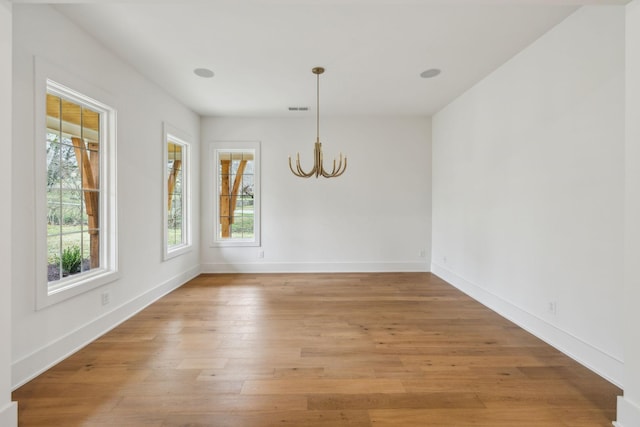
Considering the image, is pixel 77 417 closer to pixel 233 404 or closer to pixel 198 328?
pixel 233 404

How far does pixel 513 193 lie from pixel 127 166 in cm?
407

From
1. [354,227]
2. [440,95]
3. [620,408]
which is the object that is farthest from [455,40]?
[354,227]

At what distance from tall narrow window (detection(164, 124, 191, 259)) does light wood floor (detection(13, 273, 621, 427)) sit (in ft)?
4.52

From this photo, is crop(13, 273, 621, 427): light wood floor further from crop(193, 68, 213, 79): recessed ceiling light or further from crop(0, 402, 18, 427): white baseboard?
crop(193, 68, 213, 79): recessed ceiling light

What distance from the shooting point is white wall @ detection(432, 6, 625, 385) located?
212 cm

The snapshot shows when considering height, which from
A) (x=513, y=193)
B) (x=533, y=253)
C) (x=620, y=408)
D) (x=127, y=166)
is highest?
(x=127, y=166)

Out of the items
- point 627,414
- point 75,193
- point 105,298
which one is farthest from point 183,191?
point 627,414

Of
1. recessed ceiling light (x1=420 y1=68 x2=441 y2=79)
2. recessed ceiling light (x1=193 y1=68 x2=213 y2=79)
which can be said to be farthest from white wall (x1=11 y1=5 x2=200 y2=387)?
recessed ceiling light (x1=420 y1=68 x2=441 y2=79)

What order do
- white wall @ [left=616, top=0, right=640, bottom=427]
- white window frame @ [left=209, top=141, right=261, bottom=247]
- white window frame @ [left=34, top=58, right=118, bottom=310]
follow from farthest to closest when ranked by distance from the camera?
1. white window frame @ [left=209, top=141, right=261, bottom=247]
2. white window frame @ [left=34, top=58, right=118, bottom=310]
3. white wall @ [left=616, top=0, right=640, bottom=427]

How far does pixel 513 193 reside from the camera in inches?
123

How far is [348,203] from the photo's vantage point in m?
5.42

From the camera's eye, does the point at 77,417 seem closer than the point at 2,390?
No

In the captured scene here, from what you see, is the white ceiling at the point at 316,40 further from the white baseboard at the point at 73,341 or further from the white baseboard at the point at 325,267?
the white baseboard at the point at 325,267

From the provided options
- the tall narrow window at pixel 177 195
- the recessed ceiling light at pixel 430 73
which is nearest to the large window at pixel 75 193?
the tall narrow window at pixel 177 195
